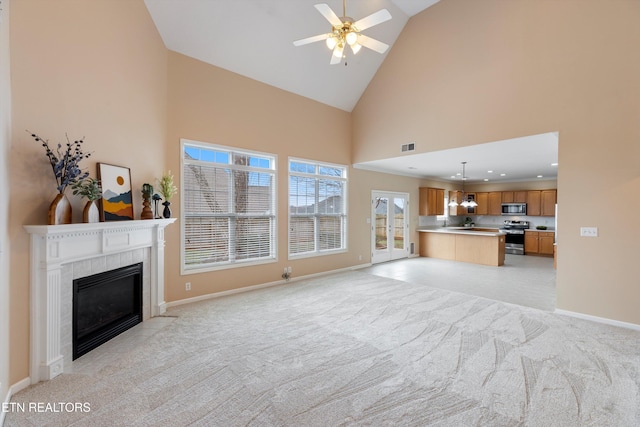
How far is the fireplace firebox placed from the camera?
286 cm

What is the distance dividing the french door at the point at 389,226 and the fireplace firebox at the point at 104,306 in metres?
5.44

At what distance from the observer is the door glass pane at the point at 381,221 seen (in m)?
7.74

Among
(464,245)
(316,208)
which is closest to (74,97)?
(316,208)

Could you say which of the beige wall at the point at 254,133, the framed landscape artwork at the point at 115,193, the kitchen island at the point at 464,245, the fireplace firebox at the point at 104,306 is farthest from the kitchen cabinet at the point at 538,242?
the framed landscape artwork at the point at 115,193

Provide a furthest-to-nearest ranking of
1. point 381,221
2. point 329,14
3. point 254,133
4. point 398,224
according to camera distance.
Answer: point 398,224 → point 381,221 → point 254,133 → point 329,14

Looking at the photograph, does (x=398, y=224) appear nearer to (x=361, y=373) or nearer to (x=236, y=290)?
(x=236, y=290)

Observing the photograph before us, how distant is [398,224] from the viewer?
27.8ft

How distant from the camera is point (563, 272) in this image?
392cm

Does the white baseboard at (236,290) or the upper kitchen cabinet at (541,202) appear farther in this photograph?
the upper kitchen cabinet at (541,202)

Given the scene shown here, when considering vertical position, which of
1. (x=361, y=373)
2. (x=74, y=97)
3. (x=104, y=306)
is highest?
(x=74, y=97)

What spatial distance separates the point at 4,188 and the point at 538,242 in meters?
11.8

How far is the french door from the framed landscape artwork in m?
5.45

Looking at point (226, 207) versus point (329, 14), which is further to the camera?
point (226, 207)

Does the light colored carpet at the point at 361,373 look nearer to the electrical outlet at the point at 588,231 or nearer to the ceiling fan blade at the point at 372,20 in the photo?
the electrical outlet at the point at 588,231
